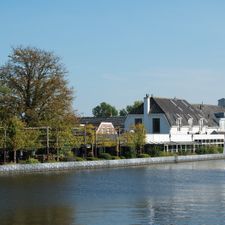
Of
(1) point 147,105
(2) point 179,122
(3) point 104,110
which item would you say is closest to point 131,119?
(1) point 147,105

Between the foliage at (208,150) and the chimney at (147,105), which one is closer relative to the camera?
the foliage at (208,150)

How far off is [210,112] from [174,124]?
582 inches

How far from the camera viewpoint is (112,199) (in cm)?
3080

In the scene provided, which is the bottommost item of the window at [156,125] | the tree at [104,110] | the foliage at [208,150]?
the foliage at [208,150]

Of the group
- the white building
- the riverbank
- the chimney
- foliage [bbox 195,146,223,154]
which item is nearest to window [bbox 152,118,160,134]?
the white building

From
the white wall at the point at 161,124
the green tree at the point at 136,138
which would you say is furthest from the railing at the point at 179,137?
the green tree at the point at 136,138

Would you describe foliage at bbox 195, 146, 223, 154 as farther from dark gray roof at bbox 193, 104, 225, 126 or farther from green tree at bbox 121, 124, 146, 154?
green tree at bbox 121, 124, 146, 154

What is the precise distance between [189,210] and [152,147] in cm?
4626

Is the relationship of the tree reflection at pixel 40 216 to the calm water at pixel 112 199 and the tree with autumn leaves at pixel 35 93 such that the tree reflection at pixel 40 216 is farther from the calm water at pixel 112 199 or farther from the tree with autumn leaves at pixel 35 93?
the tree with autumn leaves at pixel 35 93

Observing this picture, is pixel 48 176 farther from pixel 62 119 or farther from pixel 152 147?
pixel 152 147

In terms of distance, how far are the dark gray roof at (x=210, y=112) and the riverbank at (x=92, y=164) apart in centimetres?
1607

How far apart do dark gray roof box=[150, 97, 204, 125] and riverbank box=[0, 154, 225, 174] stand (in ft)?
29.0

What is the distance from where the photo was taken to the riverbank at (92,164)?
5016 cm

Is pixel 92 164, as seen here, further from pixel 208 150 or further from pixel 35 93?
pixel 208 150
